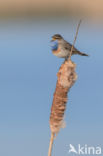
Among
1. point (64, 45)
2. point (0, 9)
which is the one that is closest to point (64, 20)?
point (0, 9)

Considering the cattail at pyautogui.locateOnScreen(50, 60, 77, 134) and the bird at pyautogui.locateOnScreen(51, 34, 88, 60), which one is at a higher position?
the bird at pyautogui.locateOnScreen(51, 34, 88, 60)

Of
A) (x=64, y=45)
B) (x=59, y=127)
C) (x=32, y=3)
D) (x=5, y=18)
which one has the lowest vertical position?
(x=59, y=127)

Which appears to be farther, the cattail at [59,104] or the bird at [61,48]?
the bird at [61,48]

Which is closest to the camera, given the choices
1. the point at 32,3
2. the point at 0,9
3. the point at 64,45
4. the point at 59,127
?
the point at 59,127

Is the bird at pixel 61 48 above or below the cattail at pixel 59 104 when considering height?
above

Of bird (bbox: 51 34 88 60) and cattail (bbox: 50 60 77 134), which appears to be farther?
bird (bbox: 51 34 88 60)

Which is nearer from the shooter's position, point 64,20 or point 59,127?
point 59,127

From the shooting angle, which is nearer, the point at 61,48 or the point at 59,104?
the point at 59,104

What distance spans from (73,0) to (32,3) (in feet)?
3.40

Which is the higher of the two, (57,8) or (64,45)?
(57,8)

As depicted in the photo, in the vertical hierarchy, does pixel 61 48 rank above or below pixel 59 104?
above

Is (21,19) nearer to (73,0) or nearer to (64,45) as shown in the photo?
(73,0)

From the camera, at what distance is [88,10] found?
50.2 feet

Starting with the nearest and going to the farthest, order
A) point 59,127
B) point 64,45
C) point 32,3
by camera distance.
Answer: point 59,127, point 64,45, point 32,3
